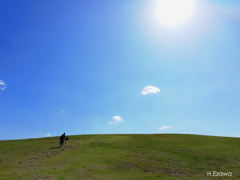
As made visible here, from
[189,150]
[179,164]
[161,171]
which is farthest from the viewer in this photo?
[189,150]

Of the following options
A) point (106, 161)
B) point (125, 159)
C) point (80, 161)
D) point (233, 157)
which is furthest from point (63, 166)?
point (233, 157)

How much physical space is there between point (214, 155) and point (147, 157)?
1264cm

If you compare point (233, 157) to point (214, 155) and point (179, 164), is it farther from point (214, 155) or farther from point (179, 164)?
point (179, 164)

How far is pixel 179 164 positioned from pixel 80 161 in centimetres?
1581

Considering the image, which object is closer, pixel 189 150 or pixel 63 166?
pixel 63 166

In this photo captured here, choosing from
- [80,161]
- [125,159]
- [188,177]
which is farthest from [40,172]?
[188,177]

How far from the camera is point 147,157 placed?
3042 centimetres

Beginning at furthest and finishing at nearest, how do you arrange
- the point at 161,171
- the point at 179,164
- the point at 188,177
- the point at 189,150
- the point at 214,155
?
the point at 189,150 → the point at 214,155 → the point at 179,164 → the point at 161,171 → the point at 188,177

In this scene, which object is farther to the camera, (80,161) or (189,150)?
(189,150)

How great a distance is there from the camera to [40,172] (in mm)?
21625

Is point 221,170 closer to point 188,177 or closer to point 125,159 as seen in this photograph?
point 188,177

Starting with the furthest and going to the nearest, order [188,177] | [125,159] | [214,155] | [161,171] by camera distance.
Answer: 1. [214,155]
2. [125,159]
3. [161,171]
4. [188,177]

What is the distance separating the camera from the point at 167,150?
35719 mm

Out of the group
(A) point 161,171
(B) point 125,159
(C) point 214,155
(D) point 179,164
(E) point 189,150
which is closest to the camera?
(A) point 161,171
